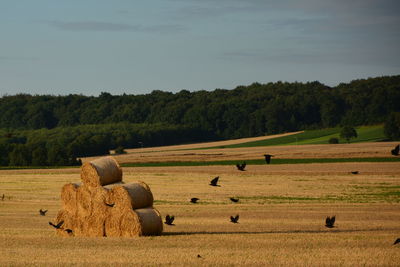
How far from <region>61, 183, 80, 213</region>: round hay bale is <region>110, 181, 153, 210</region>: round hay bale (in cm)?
161

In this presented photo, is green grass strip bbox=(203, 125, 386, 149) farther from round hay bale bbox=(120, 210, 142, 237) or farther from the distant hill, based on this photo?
round hay bale bbox=(120, 210, 142, 237)

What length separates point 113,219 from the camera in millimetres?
21703

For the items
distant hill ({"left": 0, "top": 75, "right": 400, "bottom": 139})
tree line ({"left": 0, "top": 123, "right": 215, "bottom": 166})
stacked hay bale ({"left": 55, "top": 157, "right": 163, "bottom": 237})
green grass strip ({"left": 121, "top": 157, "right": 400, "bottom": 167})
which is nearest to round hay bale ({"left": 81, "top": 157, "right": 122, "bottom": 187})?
stacked hay bale ({"left": 55, "top": 157, "right": 163, "bottom": 237})

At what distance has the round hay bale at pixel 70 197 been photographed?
23.0m

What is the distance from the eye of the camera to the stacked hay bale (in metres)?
21.3

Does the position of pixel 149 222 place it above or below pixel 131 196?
below

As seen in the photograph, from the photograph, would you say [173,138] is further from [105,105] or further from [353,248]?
[353,248]

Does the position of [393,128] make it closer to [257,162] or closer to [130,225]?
[257,162]

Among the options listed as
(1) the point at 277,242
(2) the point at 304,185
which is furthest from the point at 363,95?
(1) the point at 277,242

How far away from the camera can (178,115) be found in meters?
142

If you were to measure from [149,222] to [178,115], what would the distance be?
396ft

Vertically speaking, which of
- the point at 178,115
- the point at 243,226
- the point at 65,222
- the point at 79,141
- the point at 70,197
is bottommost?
the point at 243,226

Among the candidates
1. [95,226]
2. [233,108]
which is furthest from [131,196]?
[233,108]

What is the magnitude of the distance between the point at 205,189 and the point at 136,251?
24.4 meters
